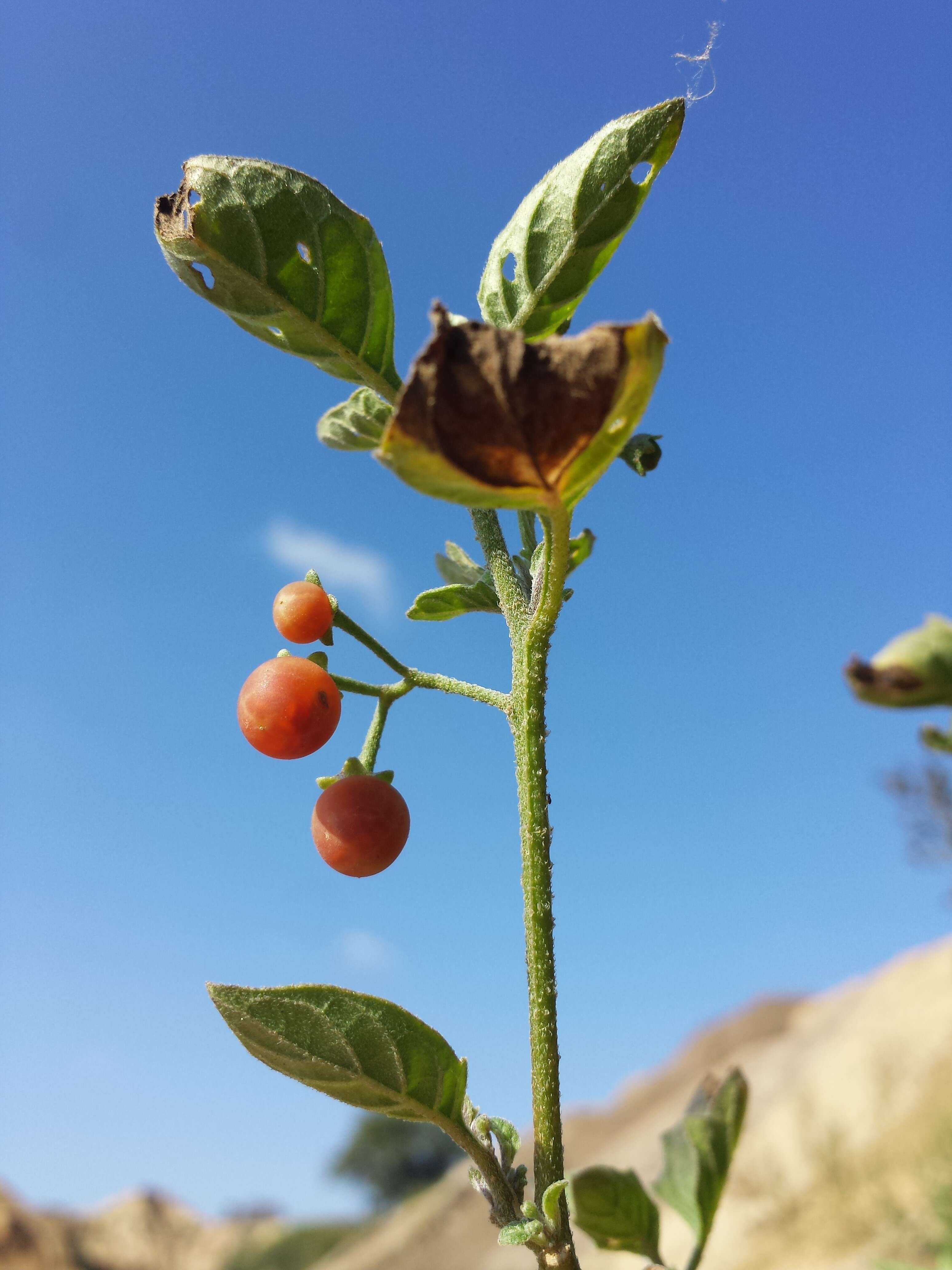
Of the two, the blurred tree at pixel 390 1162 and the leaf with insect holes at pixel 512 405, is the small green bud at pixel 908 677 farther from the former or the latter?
the blurred tree at pixel 390 1162

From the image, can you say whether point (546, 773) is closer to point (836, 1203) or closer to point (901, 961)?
point (836, 1203)

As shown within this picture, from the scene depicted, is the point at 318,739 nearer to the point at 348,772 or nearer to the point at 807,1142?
the point at 348,772

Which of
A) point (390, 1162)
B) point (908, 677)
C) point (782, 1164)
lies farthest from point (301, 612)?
point (390, 1162)

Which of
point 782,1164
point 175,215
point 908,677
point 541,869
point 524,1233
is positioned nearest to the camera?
point 908,677

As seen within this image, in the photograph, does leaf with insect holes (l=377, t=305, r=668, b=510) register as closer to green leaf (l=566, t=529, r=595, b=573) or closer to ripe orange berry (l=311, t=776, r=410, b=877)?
green leaf (l=566, t=529, r=595, b=573)

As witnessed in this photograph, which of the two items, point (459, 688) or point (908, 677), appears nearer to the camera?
point (908, 677)

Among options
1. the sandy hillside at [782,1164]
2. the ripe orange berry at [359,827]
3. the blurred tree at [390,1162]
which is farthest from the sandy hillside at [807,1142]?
the blurred tree at [390,1162]
